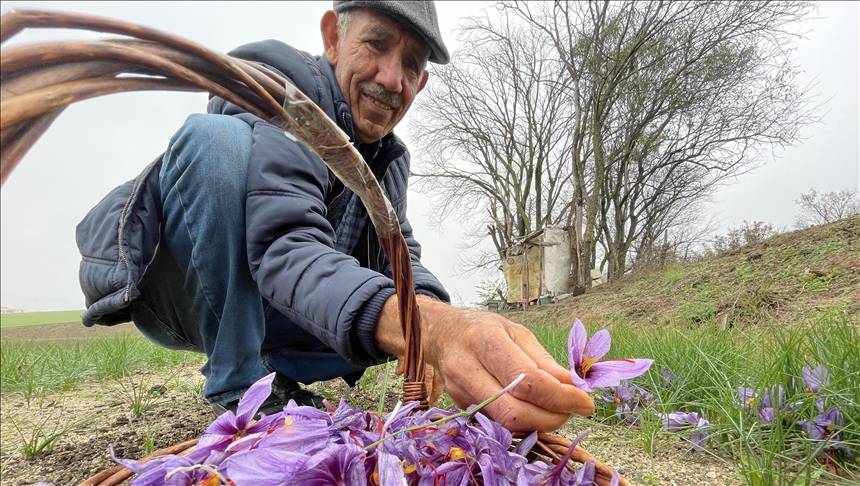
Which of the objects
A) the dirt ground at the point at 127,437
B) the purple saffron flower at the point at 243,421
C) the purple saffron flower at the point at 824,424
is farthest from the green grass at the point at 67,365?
the purple saffron flower at the point at 824,424

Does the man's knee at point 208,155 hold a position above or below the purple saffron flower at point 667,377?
above

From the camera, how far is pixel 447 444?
1.94 ft

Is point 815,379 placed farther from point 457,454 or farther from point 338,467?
point 338,467

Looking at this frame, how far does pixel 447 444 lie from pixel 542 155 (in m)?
13.8

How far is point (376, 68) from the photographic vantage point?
1591mm

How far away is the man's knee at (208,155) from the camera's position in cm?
131

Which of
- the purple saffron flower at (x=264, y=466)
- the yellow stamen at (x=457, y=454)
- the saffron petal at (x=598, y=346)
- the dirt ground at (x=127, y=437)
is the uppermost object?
the saffron petal at (x=598, y=346)

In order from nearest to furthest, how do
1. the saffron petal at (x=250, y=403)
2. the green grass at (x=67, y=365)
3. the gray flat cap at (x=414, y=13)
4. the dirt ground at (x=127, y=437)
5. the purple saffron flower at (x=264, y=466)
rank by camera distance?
1. the purple saffron flower at (x=264, y=466)
2. the saffron petal at (x=250, y=403)
3. the dirt ground at (x=127, y=437)
4. the gray flat cap at (x=414, y=13)
5. the green grass at (x=67, y=365)

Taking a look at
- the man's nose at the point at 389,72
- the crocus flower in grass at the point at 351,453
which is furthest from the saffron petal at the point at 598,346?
the man's nose at the point at 389,72

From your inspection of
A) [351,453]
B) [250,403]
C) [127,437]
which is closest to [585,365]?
[351,453]

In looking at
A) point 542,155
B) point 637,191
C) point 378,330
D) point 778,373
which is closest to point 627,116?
point 637,191

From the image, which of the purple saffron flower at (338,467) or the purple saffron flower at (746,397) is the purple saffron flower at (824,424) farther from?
the purple saffron flower at (338,467)

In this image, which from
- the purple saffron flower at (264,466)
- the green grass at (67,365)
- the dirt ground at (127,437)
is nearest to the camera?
the purple saffron flower at (264,466)

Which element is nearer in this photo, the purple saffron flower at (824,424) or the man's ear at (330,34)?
the purple saffron flower at (824,424)
